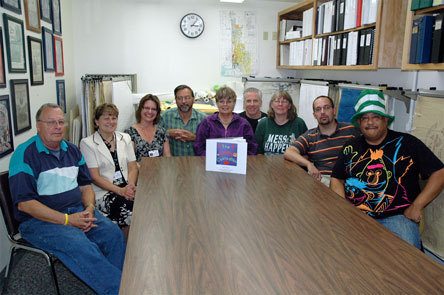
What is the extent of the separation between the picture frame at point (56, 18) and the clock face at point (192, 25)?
1.54 metres

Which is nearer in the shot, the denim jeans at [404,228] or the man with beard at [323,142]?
the denim jeans at [404,228]

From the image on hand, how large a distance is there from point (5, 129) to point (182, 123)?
136cm

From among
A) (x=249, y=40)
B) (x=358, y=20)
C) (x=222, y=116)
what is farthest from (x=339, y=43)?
(x=249, y=40)

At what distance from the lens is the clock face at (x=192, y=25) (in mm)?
4883

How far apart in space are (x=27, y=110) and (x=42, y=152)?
3.47 ft

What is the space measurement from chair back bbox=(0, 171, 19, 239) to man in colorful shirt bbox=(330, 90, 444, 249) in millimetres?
1860

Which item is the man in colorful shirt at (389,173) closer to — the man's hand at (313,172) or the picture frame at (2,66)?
the man's hand at (313,172)

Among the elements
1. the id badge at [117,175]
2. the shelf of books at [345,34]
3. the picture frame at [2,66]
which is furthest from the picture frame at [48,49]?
the shelf of books at [345,34]

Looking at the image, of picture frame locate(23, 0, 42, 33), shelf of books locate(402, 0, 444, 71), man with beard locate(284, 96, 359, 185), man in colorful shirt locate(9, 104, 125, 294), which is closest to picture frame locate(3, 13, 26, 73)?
picture frame locate(23, 0, 42, 33)

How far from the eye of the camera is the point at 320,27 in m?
3.89

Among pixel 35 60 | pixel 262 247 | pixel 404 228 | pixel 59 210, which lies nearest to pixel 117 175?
pixel 59 210

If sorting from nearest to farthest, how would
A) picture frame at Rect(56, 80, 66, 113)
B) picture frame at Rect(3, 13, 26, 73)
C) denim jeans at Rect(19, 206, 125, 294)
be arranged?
denim jeans at Rect(19, 206, 125, 294)
picture frame at Rect(3, 13, 26, 73)
picture frame at Rect(56, 80, 66, 113)

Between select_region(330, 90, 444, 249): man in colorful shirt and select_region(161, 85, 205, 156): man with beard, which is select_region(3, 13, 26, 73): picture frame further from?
select_region(330, 90, 444, 249): man in colorful shirt

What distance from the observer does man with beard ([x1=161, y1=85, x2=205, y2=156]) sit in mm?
3121
